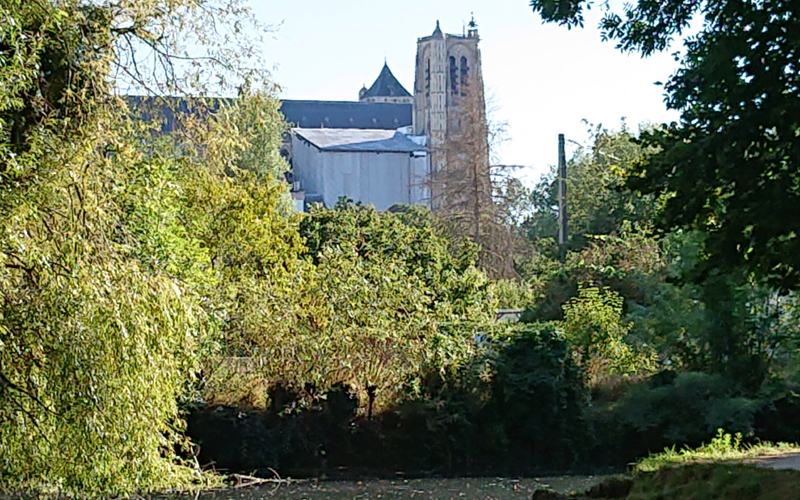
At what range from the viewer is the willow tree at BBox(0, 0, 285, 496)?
9.55 meters

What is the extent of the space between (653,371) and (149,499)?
10911mm

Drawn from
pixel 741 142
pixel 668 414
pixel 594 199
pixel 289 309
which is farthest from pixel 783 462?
pixel 594 199

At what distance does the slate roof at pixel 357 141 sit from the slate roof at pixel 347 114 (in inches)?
563

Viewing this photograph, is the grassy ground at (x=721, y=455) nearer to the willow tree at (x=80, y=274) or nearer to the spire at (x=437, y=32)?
the willow tree at (x=80, y=274)

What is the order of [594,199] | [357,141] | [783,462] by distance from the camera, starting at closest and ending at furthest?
[783,462]
[594,199]
[357,141]

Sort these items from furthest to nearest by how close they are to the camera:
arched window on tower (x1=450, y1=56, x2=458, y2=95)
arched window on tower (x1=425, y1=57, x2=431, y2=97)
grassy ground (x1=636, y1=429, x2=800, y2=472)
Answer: arched window on tower (x1=450, y1=56, x2=458, y2=95)
arched window on tower (x1=425, y1=57, x2=431, y2=97)
grassy ground (x1=636, y1=429, x2=800, y2=472)

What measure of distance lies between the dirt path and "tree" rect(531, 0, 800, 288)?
4.10 metres

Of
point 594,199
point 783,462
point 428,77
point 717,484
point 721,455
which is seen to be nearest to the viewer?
point 717,484

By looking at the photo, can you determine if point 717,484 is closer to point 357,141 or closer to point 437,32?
point 357,141

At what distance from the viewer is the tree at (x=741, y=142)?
7996mm

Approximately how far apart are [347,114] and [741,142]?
106 metres

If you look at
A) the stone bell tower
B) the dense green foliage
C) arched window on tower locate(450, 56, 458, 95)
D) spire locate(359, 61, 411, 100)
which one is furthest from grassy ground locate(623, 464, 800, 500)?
spire locate(359, 61, 411, 100)

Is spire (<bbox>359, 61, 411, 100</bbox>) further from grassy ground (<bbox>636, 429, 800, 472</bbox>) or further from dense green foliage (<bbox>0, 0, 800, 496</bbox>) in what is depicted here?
grassy ground (<bbox>636, 429, 800, 472</bbox>)

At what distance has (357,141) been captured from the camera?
91750 mm
